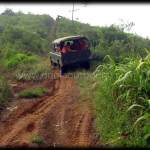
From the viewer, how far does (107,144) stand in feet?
13.2

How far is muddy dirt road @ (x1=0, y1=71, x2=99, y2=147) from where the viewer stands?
4.60m

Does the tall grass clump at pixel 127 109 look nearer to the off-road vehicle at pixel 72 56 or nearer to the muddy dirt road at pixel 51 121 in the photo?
the muddy dirt road at pixel 51 121

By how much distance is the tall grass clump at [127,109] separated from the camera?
12.0 ft

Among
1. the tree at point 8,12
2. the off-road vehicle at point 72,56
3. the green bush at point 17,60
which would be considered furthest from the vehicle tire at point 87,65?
the tree at point 8,12

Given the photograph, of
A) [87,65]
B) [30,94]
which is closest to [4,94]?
[30,94]

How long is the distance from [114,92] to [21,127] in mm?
2476

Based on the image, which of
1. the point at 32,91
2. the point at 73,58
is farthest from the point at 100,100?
the point at 73,58

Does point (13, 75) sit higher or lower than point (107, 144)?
lower

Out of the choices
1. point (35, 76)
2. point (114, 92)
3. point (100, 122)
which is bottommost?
point (35, 76)

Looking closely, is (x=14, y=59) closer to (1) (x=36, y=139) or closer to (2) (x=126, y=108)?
(1) (x=36, y=139)

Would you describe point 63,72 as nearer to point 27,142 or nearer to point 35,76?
point 35,76

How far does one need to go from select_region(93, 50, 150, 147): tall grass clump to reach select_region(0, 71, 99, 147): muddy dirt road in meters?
0.44

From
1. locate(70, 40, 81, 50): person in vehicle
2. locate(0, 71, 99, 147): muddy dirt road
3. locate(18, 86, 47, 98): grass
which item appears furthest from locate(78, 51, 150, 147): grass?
locate(70, 40, 81, 50): person in vehicle

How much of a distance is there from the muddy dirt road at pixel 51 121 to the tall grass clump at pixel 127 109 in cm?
44
